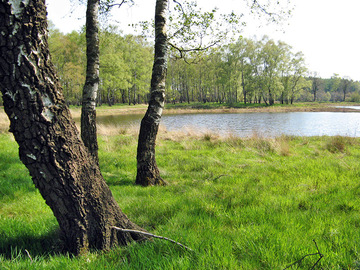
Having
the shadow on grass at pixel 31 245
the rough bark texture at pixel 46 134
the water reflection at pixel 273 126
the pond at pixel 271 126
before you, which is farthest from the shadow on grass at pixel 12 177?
the water reflection at pixel 273 126

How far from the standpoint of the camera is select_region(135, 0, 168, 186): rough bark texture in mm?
5014

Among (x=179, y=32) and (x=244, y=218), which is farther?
(x=179, y=32)

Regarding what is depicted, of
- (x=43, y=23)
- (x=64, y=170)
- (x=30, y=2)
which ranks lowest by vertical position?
(x=64, y=170)

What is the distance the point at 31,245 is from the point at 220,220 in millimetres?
2265

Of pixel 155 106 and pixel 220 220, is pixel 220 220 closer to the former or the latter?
pixel 220 220

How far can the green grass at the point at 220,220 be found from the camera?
6.40 ft

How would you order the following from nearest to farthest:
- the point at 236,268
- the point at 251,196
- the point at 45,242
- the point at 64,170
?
the point at 236,268 → the point at 64,170 → the point at 45,242 → the point at 251,196

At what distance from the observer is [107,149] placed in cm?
931

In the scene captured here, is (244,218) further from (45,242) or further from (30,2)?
(30,2)

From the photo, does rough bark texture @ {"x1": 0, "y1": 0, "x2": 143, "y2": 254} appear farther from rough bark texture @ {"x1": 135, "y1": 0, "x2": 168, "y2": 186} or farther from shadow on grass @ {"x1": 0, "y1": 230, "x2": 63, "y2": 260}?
rough bark texture @ {"x1": 135, "y1": 0, "x2": 168, "y2": 186}

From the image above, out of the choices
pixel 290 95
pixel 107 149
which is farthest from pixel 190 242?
pixel 290 95

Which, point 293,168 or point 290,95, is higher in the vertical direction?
point 290,95

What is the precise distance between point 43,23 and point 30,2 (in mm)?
161

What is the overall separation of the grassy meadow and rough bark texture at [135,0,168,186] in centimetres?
56
